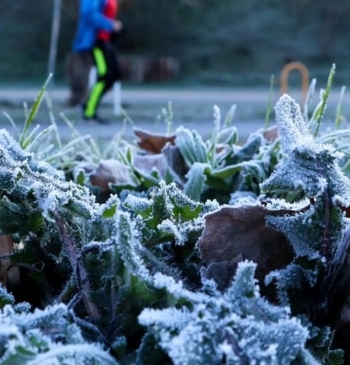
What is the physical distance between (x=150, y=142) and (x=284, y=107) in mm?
1009

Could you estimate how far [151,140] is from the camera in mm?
1716

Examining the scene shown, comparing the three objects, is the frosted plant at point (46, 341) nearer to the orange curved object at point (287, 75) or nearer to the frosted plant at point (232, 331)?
the frosted plant at point (232, 331)

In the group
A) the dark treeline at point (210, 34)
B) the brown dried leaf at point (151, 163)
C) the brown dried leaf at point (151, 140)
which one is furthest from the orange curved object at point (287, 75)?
the dark treeline at point (210, 34)

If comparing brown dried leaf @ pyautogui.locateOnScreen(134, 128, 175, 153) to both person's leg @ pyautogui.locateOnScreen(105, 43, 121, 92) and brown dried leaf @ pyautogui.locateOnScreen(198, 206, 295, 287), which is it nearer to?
brown dried leaf @ pyautogui.locateOnScreen(198, 206, 295, 287)

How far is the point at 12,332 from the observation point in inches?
20.7

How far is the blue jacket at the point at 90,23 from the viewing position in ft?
35.2

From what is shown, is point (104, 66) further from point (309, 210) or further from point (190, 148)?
point (309, 210)

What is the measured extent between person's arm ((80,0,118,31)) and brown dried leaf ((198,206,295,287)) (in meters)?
10.3

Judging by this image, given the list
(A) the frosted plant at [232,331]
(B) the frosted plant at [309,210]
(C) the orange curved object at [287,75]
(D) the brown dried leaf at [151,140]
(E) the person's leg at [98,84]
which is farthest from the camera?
(E) the person's leg at [98,84]

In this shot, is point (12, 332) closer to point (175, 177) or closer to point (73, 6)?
point (175, 177)

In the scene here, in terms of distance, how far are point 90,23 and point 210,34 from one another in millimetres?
20900

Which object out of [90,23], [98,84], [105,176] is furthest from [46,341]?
[90,23]

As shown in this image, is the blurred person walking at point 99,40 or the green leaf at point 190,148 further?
the blurred person walking at point 99,40

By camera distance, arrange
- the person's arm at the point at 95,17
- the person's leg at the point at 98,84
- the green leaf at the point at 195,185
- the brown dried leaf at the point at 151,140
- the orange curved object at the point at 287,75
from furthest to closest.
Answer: the person's arm at the point at 95,17 → the person's leg at the point at 98,84 → the orange curved object at the point at 287,75 → the brown dried leaf at the point at 151,140 → the green leaf at the point at 195,185
